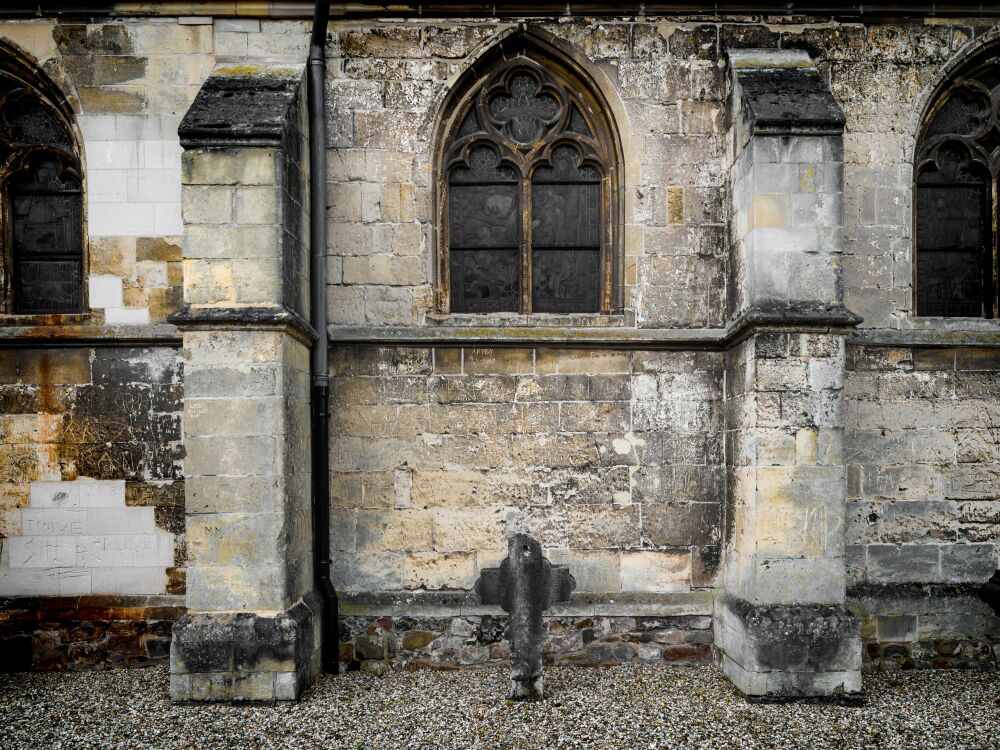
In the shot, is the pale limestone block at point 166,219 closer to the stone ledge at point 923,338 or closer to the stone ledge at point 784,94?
the stone ledge at point 784,94

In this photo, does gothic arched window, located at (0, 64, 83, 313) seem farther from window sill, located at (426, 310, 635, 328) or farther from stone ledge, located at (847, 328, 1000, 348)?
stone ledge, located at (847, 328, 1000, 348)

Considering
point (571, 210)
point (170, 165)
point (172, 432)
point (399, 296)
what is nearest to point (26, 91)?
point (170, 165)

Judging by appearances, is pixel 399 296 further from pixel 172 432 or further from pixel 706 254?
pixel 706 254

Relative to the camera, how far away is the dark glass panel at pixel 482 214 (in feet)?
20.3

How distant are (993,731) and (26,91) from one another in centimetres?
894

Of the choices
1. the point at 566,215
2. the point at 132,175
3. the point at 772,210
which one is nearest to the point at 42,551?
the point at 132,175

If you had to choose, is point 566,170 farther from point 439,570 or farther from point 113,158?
point 113,158

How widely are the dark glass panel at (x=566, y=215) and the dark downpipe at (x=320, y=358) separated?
1844 millimetres

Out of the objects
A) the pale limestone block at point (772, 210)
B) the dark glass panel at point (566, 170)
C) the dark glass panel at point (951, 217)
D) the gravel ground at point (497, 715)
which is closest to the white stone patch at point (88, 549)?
the gravel ground at point (497, 715)

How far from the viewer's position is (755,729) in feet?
15.3

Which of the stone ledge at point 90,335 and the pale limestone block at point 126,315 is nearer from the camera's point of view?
the stone ledge at point 90,335

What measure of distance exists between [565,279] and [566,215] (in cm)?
56

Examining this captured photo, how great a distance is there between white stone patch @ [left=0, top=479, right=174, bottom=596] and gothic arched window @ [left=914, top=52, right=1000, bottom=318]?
23.1 feet

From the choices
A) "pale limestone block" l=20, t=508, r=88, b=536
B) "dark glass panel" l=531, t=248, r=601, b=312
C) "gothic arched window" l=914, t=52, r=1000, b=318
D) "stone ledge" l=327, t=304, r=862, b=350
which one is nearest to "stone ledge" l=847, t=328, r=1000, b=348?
"gothic arched window" l=914, t=52, r=1000, b=318
